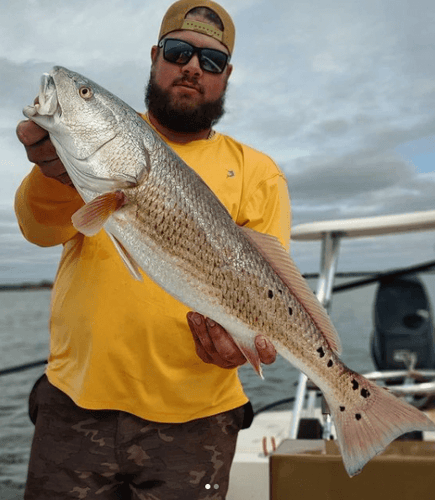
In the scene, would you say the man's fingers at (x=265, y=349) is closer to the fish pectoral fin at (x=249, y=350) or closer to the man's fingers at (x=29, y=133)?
the fish pectoral fin at (x=249, y=350)

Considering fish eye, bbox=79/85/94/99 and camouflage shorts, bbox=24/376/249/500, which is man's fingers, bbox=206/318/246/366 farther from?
fish eye, bbox=79/85/94/99

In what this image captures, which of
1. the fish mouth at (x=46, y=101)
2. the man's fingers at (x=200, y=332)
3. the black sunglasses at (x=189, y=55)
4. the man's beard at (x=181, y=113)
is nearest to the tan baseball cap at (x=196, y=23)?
the black sunglasses at (x=189, y=55)

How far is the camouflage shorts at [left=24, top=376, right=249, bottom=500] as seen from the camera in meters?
2.80

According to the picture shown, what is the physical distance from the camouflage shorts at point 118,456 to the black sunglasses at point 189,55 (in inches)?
72.3

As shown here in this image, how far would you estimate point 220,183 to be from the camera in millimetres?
3014

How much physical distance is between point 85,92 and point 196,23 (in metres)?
1.12

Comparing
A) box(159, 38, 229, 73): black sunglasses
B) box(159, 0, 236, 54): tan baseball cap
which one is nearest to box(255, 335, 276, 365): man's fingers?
box(159, 38, 229, 73): black sunglasses

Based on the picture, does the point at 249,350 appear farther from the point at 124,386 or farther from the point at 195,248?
the point at 124,386

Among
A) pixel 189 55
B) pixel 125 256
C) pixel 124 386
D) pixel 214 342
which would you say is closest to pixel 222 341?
pixel 214 342

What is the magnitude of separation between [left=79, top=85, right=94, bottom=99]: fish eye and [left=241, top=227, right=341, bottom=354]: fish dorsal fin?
840mm

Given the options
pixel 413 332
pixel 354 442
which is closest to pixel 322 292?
pixel 413 332

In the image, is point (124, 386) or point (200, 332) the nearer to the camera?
point (200, 332)

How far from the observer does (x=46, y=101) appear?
2297 millimetres

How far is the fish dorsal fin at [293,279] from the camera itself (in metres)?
2.54
